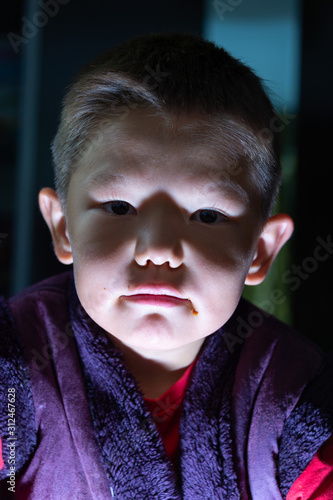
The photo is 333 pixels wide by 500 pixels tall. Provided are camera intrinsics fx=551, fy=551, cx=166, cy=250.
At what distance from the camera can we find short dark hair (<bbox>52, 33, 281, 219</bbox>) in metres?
0.66

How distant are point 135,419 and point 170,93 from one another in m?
0.42

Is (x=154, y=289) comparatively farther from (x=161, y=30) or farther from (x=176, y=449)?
(x=161, y=30)

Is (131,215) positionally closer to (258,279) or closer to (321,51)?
(258,279)

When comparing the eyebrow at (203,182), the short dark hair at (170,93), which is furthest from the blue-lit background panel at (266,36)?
the eyebrow at (203,182)

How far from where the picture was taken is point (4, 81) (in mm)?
1306

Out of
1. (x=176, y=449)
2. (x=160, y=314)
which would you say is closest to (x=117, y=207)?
(x=160, y=314)

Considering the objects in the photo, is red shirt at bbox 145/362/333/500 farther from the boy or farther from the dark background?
the dark background

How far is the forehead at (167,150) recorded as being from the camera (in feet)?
2.08

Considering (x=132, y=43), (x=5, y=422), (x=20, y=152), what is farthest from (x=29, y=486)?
(x=20, y=152)

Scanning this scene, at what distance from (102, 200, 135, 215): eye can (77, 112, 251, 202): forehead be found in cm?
3

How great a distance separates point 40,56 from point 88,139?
634 millimetres

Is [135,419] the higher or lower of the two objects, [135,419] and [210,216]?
the lower

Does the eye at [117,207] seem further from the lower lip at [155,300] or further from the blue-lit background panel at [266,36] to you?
the blue-lit background panel at [266,36]

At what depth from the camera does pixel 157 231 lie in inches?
24.4
